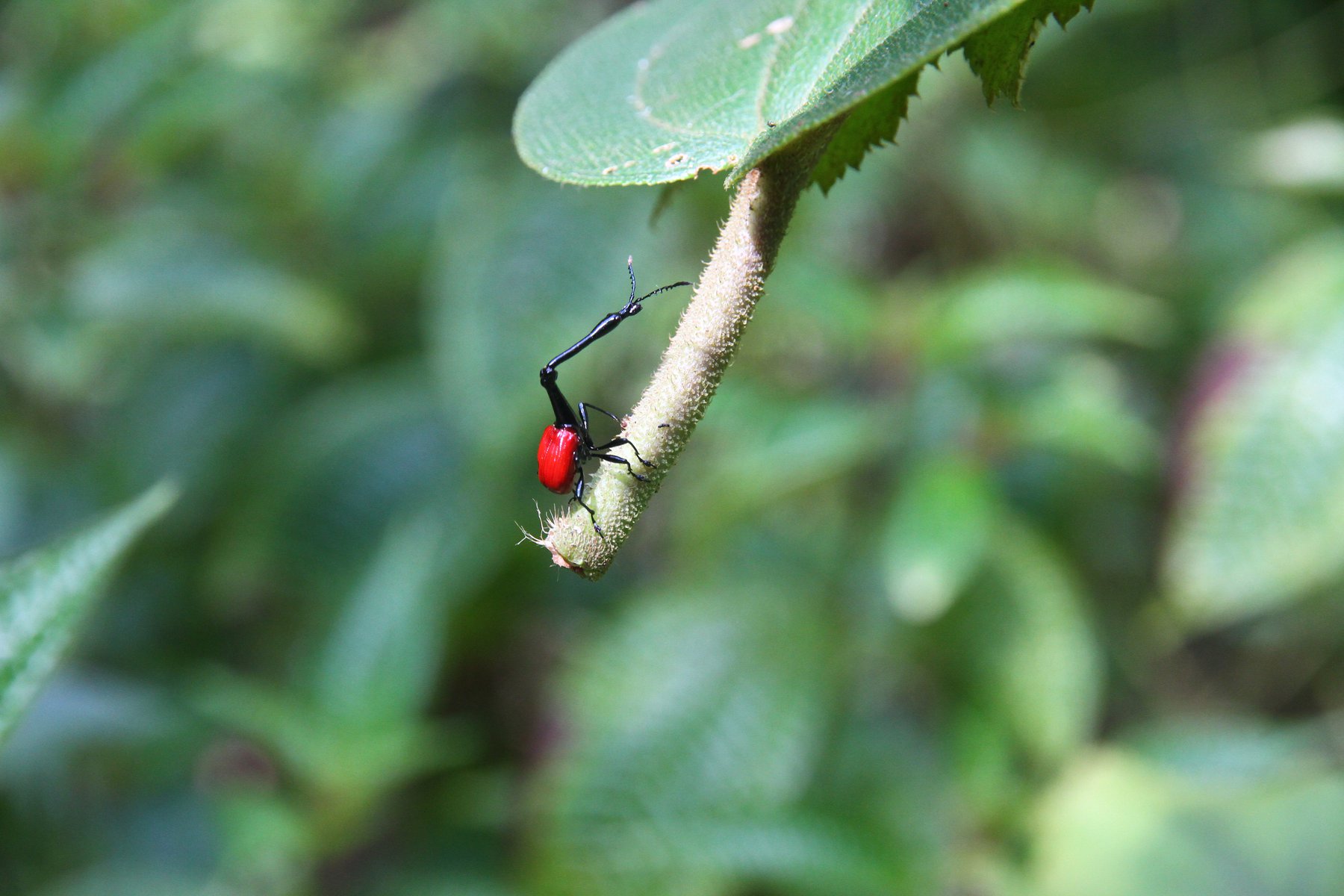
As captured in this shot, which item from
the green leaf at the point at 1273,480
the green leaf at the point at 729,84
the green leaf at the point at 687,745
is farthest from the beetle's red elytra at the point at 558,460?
the green leaf at the point at 1273,480

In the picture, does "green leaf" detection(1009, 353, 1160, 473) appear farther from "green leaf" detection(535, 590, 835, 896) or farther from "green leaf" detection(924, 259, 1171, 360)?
"green leaf" detection(535, 590, 835, 896)

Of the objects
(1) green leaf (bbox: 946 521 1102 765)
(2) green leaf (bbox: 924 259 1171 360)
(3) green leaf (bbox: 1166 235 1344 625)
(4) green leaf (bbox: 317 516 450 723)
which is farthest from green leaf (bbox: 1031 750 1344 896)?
(4) green leaf (bbox: 317 516 450 723)

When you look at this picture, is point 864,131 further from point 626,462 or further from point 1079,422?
point 1079,422

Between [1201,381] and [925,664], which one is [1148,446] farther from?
[925,664]

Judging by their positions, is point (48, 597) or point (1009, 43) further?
point (48, 597)

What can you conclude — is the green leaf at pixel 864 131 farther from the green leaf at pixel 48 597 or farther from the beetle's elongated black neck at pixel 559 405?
the green leaf at pixel 48 597

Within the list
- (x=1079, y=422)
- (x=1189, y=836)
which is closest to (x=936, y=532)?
(x=1079, y=422)
